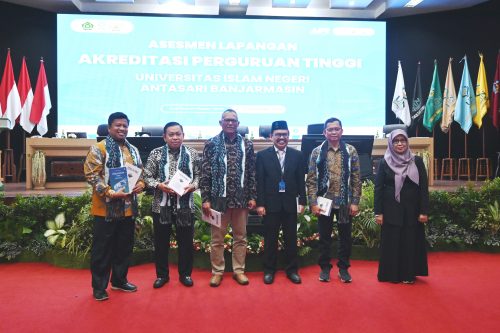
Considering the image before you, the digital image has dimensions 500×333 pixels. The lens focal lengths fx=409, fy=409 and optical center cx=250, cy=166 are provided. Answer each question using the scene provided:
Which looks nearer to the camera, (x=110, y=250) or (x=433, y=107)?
(x=110, y=250)

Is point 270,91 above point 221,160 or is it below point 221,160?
above

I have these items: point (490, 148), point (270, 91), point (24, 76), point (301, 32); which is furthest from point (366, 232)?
point (24, 76)

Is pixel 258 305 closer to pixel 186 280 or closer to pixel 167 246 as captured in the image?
Result: pixel 186 280

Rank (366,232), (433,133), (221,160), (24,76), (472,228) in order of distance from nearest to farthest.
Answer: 1. (221,160)
2. (366,232)
3. (472,228)
4. (24,76)
5. (433,133)

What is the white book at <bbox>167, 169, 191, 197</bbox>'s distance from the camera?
126 inches

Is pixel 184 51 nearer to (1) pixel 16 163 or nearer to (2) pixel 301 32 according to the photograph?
(2) pixel 301 32

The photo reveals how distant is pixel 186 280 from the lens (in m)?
3.43

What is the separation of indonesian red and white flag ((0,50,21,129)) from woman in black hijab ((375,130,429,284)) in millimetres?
7757

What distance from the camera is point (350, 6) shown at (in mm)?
9719

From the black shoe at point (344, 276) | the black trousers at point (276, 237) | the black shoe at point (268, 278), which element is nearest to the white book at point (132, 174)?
the black trousers at point (276, 237)

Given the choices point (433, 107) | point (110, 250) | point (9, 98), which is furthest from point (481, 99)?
point (9, 98)

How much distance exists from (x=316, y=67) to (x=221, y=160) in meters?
6.15

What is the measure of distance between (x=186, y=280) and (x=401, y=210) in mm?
1936

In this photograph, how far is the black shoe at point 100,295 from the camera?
3.06 m
